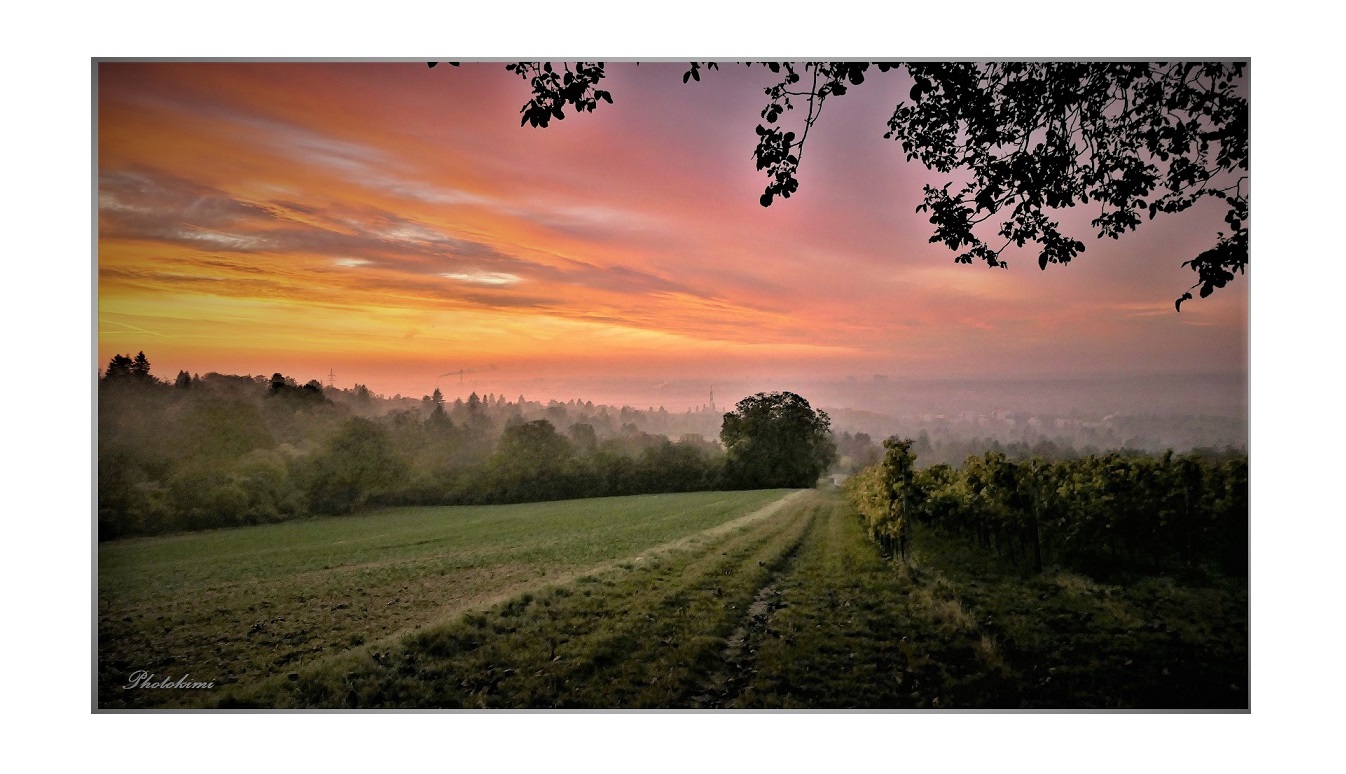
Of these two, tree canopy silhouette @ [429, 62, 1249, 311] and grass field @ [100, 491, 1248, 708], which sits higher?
tree canopy silhouette @ [429, 62, 1249, 311]

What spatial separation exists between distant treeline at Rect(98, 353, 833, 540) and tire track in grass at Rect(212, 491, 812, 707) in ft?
2.84

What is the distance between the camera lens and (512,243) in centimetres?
421

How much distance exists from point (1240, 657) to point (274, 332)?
7503 millimetres

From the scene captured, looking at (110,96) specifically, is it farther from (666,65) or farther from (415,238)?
(666,65)

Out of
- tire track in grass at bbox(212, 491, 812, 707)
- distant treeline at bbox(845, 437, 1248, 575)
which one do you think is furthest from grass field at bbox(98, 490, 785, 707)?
distant treeline at bbox(845, 437, 1248, 575)

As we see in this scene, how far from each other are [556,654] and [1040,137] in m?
5.22

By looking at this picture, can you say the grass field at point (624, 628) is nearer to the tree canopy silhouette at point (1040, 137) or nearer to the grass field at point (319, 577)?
the grass field at point (319, 577)

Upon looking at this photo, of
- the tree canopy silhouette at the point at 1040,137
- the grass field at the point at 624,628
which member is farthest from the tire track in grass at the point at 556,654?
the tree canopy silhouette at the point at 1040,137

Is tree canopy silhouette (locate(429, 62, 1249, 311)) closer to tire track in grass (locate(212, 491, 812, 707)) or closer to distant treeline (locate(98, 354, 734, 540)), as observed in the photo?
distant treeline (locate(98, 354, 734, 540))

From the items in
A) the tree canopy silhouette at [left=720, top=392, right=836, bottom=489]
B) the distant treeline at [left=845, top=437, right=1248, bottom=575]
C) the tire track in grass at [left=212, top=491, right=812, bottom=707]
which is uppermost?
the tree canopy silhouette at [left=720, top=392, right=836, bottom=489]

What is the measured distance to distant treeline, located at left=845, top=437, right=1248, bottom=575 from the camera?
387 centimetres

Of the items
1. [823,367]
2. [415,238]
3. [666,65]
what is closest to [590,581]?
[823,367]

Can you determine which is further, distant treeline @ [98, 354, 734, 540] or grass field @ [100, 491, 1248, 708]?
distant treeline @ [98, 354, 734, 540]

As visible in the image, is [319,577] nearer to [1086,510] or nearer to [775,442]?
[775,442]
